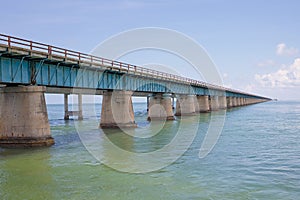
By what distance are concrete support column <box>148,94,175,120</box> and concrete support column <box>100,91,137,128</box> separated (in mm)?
19832

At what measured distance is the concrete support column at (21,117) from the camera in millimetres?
28406

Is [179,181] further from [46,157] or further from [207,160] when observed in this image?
[46,157]

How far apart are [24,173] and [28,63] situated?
11834 mm

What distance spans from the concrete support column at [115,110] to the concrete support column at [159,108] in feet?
65.1

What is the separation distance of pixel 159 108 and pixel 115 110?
21.2 m

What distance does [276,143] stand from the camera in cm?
3078

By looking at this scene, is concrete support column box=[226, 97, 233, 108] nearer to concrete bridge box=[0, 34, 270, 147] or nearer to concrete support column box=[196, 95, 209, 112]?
concrete support column box=[196, 95, 209, 112]

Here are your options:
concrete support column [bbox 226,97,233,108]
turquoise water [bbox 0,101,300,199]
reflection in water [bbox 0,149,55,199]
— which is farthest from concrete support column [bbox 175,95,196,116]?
concrete support column [bbox 226,97,233,108]

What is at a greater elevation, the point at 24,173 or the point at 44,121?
the point at 44,121

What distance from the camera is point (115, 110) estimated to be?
46312mm

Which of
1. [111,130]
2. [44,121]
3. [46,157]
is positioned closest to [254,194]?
[46,157]

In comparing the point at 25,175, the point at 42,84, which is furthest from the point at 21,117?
the point at 25,175

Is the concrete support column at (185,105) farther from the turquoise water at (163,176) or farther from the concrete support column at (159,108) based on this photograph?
the turquoise water at (163,176)

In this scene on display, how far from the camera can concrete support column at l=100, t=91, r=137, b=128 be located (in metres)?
46.2
